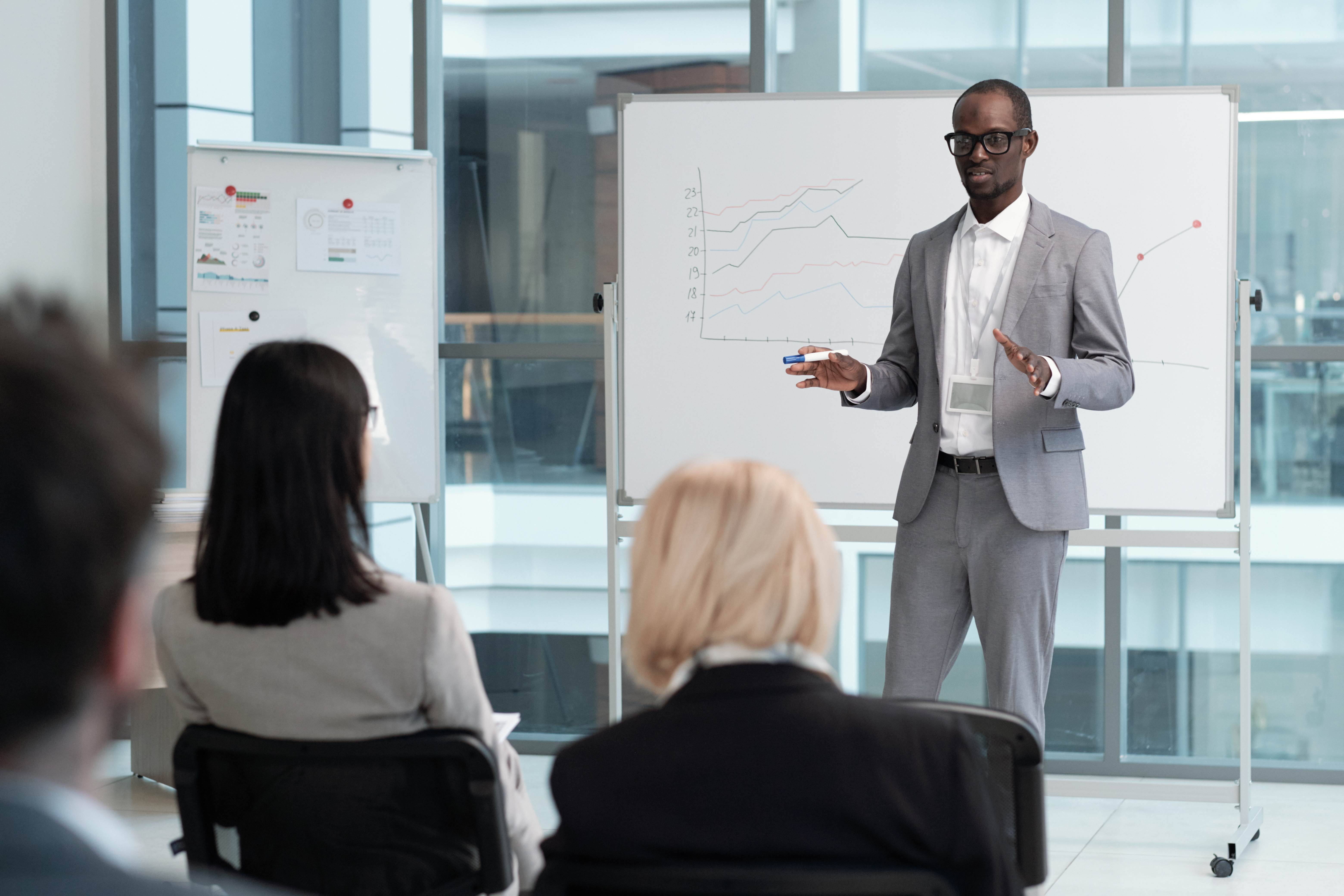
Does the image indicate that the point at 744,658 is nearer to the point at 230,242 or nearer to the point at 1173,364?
the point at 1173,364

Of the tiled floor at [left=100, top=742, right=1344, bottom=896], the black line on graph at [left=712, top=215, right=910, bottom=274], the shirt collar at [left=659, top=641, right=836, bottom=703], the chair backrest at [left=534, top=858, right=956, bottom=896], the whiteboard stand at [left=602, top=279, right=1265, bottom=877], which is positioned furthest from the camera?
the black line on graph at [left=712, top=215, right=910, bottom=274]

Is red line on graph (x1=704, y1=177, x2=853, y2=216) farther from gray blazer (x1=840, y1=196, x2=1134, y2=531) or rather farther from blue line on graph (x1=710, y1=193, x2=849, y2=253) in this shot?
gray blazer (x1=840, y1=196, x2=1134, y2=531)

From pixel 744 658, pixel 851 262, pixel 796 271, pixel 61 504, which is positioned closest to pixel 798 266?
pixel 796 271

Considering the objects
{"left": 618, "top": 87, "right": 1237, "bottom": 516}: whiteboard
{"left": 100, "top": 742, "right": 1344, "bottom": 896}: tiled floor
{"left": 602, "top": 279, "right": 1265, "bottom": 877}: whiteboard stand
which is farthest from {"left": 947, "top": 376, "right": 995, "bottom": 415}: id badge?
{"left": 100, "top": 742, "right": 1344, "bottom": 896}: tiled floor

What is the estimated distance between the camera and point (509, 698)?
163 inches

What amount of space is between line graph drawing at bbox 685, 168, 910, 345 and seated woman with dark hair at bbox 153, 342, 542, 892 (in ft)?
6.07

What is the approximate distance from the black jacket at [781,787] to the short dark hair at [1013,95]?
1.68 metres

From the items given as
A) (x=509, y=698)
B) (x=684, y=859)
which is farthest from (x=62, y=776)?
(x=509, y=698)

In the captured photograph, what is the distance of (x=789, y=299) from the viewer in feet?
10.6

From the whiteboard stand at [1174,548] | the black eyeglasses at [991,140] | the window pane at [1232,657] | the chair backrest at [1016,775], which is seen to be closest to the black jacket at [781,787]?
the chair backrest at [1016,775]

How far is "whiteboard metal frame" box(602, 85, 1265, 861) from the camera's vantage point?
3029mm

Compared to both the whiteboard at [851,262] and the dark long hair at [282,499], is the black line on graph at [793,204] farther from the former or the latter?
the dark long hair at [282,499]

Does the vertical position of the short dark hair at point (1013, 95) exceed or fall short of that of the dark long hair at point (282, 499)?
it exceeds it

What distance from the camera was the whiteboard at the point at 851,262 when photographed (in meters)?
3.08
